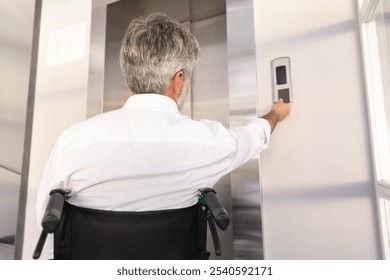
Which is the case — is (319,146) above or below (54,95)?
below

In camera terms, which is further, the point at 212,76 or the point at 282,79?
the point at 212,76

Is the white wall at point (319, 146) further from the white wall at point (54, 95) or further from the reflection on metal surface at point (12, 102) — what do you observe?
the reflection on metal surface at point (12, 102)

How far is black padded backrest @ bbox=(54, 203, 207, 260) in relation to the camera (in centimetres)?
67

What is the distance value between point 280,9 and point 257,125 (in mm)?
557

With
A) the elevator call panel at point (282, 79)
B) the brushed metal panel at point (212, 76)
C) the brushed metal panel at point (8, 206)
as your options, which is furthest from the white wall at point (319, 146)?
the brushed metal panel at point (8, 206)

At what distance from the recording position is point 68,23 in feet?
5.47

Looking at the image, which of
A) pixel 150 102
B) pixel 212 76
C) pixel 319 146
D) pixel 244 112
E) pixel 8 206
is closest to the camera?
pixel 150 102

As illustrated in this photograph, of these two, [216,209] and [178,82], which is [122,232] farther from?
[178,82]

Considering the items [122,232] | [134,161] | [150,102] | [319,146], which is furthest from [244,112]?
[122,232]

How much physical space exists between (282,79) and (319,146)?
30 centimetres

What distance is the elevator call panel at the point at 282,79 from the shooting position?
1099 millimetres

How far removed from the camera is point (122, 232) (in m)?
0.67
